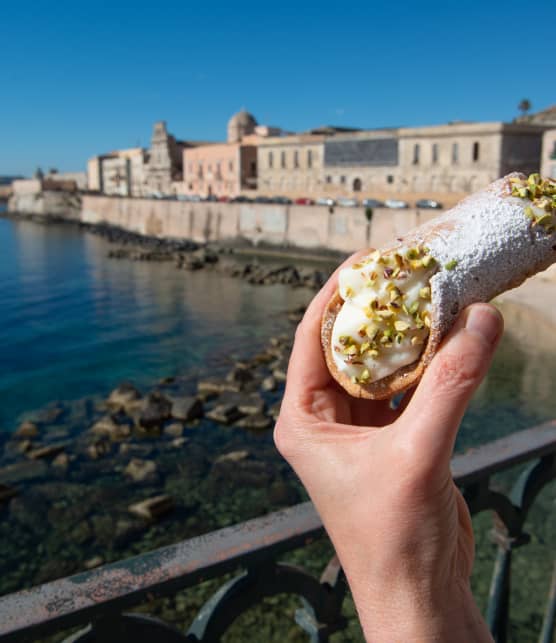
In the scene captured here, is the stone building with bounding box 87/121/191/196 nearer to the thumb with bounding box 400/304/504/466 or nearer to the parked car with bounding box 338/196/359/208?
the parked car with bounding box 338/196/359/208

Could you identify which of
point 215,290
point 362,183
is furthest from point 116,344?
point 362,183

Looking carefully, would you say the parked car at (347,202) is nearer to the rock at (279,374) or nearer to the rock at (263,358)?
the rock at (263,358)

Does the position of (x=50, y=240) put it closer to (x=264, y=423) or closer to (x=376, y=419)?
(x=264, y=423)

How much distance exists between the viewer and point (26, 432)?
1129cm

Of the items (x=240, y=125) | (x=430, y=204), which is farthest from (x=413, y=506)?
(x=240, y=125)

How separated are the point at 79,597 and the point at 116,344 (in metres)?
17.4

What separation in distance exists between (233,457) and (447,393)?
362 inches

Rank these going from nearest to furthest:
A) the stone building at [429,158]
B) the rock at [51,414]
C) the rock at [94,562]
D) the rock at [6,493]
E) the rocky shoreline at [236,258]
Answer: the rock at [94,562]
the rock at [6,493]
the rock at [51,414]
the rocky shoreline at [236,258]
the stone building at [429,158]

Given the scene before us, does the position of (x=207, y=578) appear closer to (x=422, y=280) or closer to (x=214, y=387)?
(x=422, y=280)

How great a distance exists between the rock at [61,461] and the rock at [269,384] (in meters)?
4.78

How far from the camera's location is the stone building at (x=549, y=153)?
120 ft

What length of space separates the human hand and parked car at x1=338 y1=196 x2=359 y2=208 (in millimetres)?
38318

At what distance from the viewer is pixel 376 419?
5.96 ft

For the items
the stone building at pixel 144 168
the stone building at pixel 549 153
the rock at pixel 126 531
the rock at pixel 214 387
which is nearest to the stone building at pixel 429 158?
the stone building at pixel 549 153
